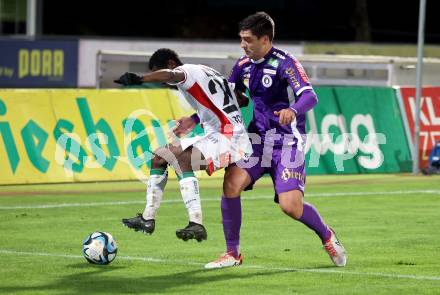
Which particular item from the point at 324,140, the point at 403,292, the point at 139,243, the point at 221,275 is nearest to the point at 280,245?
the point at 139,243

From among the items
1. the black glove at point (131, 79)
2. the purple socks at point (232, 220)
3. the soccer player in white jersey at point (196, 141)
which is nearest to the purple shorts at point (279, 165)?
the soccer player in white jersey at point (196, 141)

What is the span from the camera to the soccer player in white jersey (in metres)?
12.0

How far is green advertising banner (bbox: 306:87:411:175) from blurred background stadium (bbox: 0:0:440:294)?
24 millimetres

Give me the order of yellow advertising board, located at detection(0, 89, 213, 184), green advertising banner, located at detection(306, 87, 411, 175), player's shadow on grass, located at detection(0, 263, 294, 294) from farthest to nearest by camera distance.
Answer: green advertising banner, located at detection(306, 87, 411, 175)
yellow advertising board, located at detection(0, 89, 213, 184)
player's shadow on grass, located at detection(0, 263, 294, 294)

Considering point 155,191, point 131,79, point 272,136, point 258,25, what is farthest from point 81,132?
point 131,79

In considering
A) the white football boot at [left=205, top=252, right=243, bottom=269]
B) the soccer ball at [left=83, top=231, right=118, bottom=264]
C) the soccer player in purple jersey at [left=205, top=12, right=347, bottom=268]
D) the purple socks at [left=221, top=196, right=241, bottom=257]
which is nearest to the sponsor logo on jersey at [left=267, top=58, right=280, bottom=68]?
the soccer player in purple jersey at [left=205, top=12, right=347, bottom=268]

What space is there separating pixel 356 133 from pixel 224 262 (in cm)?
1186

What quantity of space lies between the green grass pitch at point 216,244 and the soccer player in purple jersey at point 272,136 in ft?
1.62

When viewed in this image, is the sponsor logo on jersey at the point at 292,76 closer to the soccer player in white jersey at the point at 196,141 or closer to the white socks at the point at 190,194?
the soccer player in white jersey at the point at 196,141

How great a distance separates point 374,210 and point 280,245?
13.6ft

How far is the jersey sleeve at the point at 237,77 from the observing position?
12.3 meters

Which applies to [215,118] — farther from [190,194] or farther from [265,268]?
[265,268]

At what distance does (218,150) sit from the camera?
12.1 metres

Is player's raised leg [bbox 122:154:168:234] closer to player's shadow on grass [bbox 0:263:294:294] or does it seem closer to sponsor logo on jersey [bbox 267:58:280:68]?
player's shadow on grass [bbox 0:263:294:294]
